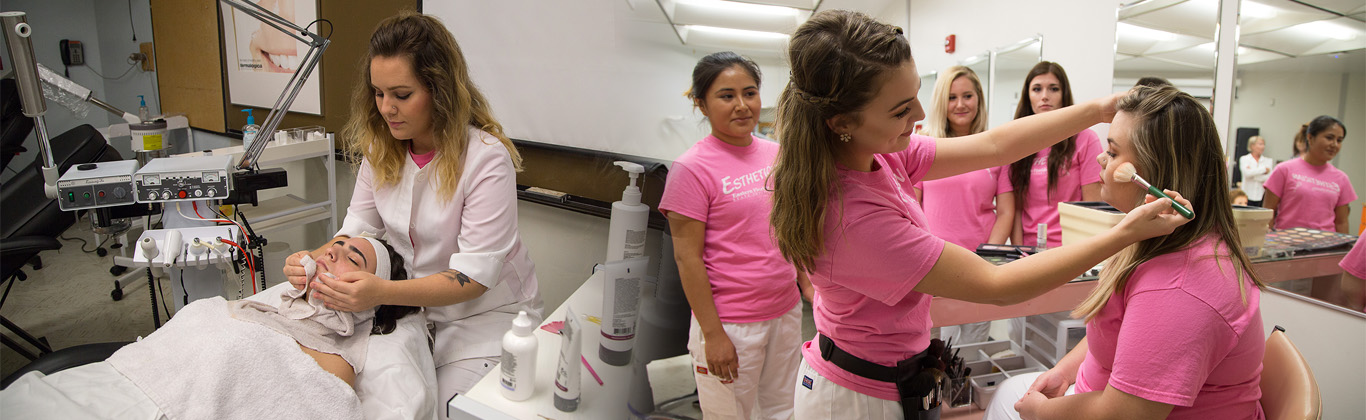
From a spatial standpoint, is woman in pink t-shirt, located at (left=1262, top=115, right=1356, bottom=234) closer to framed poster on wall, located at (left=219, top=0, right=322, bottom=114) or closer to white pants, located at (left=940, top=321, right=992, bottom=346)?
white pants, located at (left=940, top=321, right=992, bottom=346)

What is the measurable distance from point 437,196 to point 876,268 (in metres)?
0.74

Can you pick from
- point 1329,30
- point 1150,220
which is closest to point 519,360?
point 1150,220

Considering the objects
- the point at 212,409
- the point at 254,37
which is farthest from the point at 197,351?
the point at 254,37

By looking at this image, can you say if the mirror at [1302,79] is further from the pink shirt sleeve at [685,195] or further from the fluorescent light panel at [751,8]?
the pink shirt sleeve at [685,195]

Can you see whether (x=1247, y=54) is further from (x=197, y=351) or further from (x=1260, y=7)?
(x=197, y=351)

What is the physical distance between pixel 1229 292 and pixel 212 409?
5.42ft

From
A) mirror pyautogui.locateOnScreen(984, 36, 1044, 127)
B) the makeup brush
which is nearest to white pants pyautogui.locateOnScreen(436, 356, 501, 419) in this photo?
the makeup brush

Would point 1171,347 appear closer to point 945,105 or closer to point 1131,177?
point 1131,177

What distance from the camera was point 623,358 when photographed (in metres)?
1.19

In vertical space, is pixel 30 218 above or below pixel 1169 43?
below

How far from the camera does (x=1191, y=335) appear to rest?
1048 millimetres

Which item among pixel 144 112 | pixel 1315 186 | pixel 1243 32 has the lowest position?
pixel 1315 186

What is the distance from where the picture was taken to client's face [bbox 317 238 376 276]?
3.52 feet

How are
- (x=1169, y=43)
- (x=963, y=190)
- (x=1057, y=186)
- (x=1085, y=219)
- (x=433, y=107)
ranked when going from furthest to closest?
(x=1169, y=43), (x=1057, y=186), (x=963, y=190), (x=1085, y=219), (x=433, y=107)
